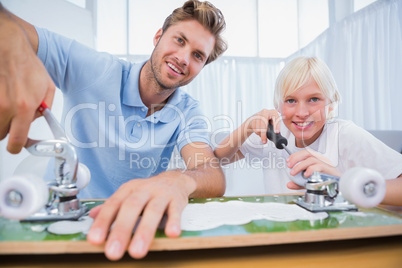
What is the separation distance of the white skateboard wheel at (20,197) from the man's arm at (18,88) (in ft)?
0.24

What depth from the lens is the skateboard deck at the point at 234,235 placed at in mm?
315

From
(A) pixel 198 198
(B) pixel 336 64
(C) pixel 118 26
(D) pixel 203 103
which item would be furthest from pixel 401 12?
(C) pixel 118 26

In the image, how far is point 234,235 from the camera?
34cm

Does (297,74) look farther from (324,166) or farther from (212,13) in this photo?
(324,166)

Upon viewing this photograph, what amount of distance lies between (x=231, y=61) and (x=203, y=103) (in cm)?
51

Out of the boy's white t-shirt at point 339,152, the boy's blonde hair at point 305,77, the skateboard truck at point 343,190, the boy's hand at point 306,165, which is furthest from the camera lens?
the boy's blonde hair at point 305,77

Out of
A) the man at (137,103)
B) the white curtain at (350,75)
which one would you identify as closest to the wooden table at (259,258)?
the man at (137,103)

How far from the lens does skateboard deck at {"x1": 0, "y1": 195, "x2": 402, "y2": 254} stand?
31cm

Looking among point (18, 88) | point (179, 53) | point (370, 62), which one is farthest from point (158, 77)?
point (370, 62)

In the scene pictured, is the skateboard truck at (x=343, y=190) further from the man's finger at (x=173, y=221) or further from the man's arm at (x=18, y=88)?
the man's arm at (x=18, y=88)

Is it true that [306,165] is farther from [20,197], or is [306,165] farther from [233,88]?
[233,88]

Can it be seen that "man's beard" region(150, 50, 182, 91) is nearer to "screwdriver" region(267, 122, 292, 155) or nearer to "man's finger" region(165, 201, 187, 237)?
"screwdriver" region(267, 122, 292, 155)

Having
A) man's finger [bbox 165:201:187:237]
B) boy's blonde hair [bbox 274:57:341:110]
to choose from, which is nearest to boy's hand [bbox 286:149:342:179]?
man's finger [bbox 165:201:187:237]

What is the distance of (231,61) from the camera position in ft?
8.95
